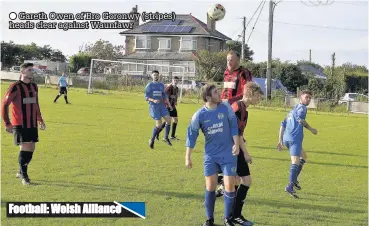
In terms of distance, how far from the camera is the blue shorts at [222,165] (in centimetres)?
624

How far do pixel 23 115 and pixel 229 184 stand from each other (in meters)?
4.05

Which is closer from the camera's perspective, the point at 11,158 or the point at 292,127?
the point at 292,127

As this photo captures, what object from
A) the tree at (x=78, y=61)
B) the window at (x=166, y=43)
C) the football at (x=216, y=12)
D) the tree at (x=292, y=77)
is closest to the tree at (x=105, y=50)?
the tree at (x=78, y=61)

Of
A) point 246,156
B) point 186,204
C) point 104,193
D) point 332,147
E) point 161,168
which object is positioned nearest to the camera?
point 246,156

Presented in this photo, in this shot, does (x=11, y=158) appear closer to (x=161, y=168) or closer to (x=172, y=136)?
(x=161, y=168)

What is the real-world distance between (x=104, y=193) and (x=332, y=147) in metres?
9.61

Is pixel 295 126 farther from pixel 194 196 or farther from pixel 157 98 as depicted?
pixel 157 98

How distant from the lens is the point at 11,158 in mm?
10594

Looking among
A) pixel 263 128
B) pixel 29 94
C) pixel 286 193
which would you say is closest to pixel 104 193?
pixel 29 94

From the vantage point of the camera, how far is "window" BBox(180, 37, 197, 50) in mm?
63656

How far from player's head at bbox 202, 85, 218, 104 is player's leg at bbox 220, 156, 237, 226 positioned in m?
0.77

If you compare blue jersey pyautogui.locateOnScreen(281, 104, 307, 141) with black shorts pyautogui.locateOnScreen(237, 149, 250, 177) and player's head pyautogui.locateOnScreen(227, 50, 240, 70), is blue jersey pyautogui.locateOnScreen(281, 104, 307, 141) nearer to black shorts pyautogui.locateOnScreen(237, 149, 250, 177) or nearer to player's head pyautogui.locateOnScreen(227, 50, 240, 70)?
player's head pyautogui.locateOnScreen(227, 50, 240, 70)

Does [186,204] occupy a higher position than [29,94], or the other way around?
[29,94]

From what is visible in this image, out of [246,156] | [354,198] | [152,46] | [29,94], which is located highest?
[152,46]
